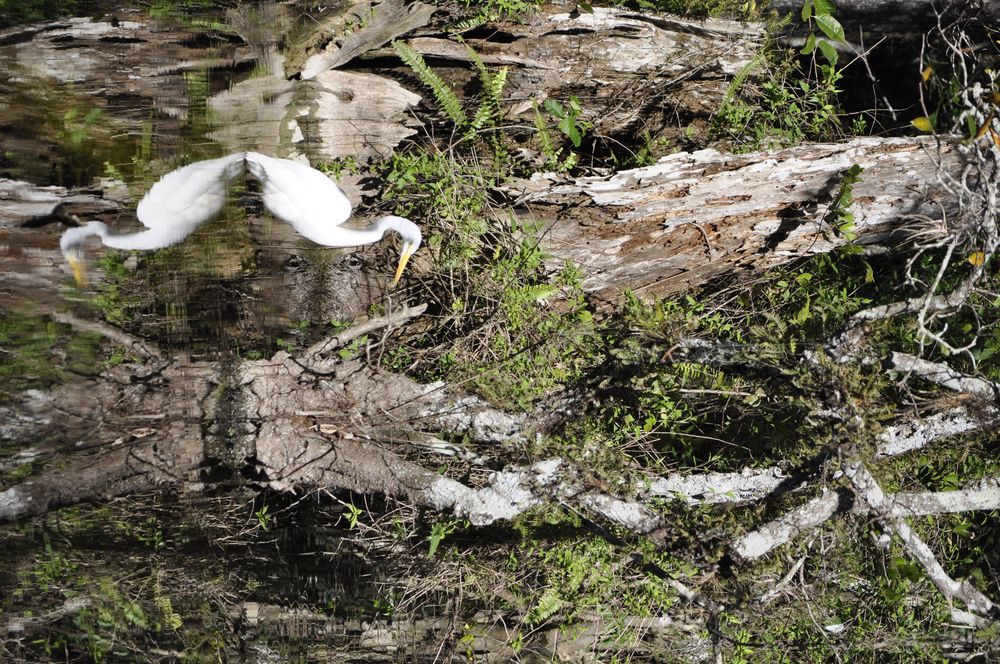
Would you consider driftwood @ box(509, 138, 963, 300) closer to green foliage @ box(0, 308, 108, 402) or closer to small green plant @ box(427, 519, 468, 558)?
small green plant @ box(427, 519, 468, 558)

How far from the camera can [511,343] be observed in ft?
10.5

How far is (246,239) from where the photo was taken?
9.30 feet

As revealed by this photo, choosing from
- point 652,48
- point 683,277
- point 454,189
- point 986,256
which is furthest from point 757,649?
point 652,48

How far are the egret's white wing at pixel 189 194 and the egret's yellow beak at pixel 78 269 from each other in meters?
0.35

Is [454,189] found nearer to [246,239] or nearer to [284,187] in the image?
[284,187]

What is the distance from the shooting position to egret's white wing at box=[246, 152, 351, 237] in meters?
2.75

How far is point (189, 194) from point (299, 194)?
0.47m

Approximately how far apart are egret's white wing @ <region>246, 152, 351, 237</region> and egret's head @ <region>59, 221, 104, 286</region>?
0.74 meters

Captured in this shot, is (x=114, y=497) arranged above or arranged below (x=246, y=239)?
below

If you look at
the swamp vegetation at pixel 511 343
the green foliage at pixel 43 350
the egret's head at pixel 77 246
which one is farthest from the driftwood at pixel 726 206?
the green foliage at pixel 43 350

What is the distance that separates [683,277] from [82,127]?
9.84ft

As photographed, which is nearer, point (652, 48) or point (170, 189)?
point (170, 189)

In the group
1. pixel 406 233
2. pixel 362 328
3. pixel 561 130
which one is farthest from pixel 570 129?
pixel 362 328

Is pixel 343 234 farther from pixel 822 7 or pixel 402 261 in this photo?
pixel 822 7
